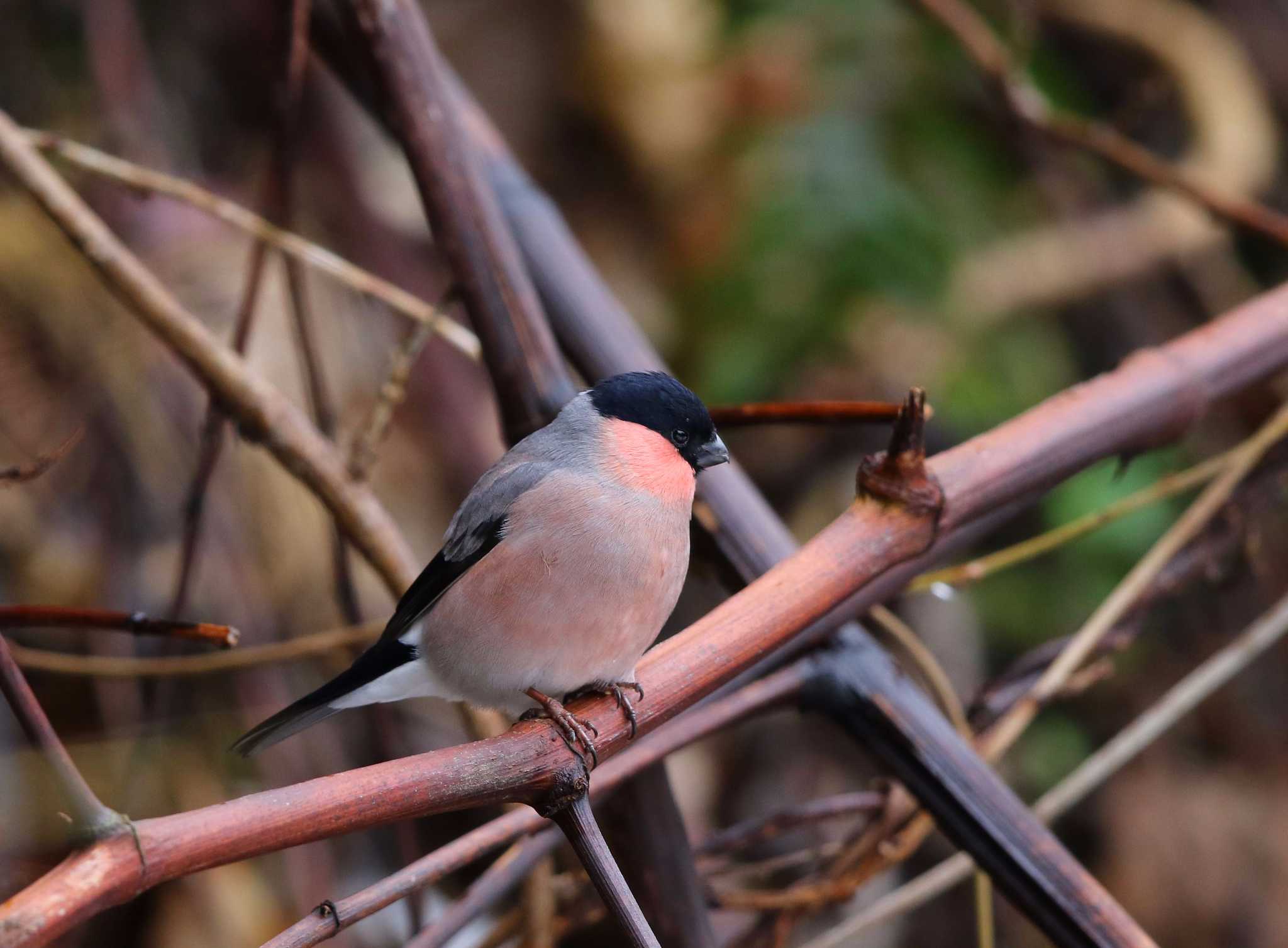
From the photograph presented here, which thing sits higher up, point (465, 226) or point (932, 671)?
point (465, 226)

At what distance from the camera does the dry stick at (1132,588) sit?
1998 millimetres

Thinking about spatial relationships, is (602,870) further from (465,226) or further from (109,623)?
(465,226)

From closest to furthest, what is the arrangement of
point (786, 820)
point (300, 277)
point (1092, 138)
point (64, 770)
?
point (64, 770), point (786, 820), point (300, 277), point (1092, 138)

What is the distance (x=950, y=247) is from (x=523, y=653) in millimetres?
2402

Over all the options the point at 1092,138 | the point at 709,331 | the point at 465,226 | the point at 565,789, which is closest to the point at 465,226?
the point at 465,226

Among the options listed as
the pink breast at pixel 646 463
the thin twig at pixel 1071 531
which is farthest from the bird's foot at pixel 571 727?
the thin twig at pixel 1071 531

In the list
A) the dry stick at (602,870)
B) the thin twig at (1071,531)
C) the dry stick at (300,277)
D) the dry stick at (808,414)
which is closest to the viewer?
the dry stick at (602,870)

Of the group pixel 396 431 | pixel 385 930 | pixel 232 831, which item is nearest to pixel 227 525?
pixel 396 431

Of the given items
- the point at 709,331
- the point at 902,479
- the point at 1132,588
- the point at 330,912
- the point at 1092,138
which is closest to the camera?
the point at 330,912

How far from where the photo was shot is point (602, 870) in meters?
1.11

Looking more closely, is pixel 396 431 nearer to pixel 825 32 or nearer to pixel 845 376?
pixel 845 376

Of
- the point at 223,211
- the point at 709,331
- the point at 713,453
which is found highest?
the point at 709,331

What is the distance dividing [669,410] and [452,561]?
382 mm

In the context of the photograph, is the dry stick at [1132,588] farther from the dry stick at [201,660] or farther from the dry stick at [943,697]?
the dry stick at [201,660]
